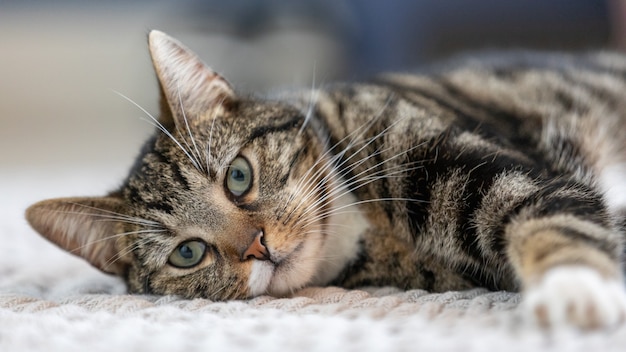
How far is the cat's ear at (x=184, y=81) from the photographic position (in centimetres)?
A: 121

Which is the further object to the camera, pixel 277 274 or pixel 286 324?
pixel 277 274

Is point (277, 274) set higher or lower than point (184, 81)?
lower

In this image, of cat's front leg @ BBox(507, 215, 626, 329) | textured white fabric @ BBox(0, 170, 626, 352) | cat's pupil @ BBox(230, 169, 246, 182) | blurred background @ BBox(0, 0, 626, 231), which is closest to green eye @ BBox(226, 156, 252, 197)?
cat's pupil @ BBox(230, 169, 246, 182)

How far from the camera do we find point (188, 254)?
1142 millimetres

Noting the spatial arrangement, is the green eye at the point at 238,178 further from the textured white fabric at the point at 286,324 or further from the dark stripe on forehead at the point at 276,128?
the textured white fabric at the point at 286,324

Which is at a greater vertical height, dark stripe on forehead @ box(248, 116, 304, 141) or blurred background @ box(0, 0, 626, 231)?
blurred background @ box(0, 0, 626, 231)

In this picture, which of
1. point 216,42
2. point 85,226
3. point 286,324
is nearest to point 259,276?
point 286,324

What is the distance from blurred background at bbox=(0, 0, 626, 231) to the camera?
128 inches

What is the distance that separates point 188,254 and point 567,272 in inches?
26.9

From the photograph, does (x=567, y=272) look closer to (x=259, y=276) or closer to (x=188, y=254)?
(x=259, y=276)

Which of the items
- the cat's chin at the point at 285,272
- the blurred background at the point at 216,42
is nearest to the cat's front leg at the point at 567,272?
the cat's chin at the point at 285,272

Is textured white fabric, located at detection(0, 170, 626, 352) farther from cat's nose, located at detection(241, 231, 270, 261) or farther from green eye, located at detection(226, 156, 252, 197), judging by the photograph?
green eye, located at detection(226, 156, 252, 197)

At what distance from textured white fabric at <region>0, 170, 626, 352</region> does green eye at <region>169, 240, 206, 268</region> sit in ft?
0.26

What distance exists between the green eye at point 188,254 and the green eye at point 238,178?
0.40 feet
